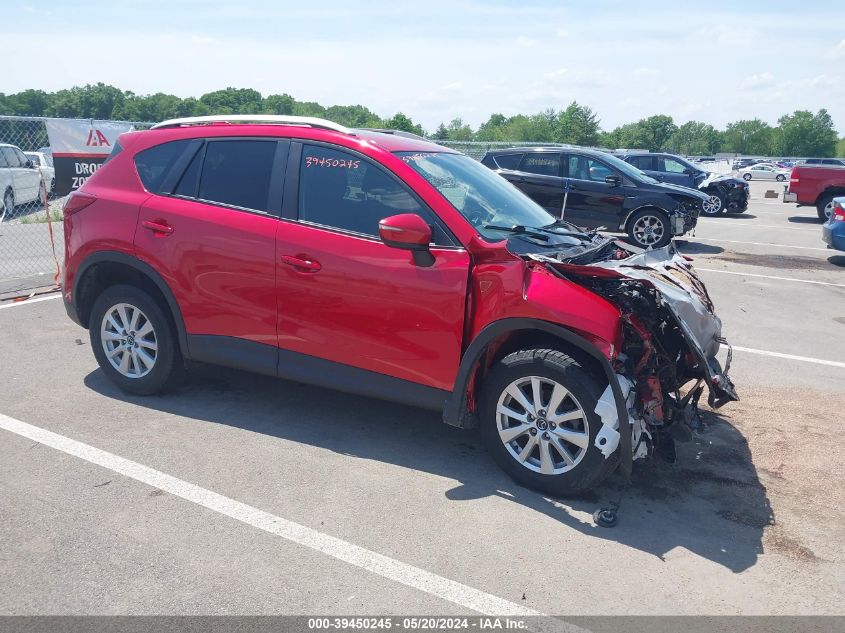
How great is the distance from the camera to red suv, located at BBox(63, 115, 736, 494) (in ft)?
13.3

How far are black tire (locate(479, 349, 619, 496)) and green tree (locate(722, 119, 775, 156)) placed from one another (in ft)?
454

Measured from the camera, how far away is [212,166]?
511cm

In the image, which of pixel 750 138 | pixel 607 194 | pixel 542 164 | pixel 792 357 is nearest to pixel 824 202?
pixel 607 194

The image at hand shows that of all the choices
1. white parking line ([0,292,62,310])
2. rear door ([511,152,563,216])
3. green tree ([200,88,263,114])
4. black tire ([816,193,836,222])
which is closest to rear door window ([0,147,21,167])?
white parking line ([0,292,62,310])

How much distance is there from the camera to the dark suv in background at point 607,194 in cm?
1382

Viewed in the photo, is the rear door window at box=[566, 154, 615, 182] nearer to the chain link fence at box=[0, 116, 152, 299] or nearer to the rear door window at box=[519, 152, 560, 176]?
the rear door window at box=[519, 152, 560, 176]

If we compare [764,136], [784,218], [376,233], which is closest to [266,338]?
[376,233]

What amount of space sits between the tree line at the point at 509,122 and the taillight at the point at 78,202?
77.2 ft

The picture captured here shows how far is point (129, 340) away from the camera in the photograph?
212 inches

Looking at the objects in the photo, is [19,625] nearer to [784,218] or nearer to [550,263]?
[550,263]

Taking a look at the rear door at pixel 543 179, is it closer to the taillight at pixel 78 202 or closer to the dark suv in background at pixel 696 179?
the dark suv in background at pixel 696 179

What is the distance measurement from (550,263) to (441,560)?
1.69m

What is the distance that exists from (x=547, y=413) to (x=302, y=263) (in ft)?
5.74

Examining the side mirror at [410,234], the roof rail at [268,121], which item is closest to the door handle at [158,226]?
the roof rail at [268,121]
